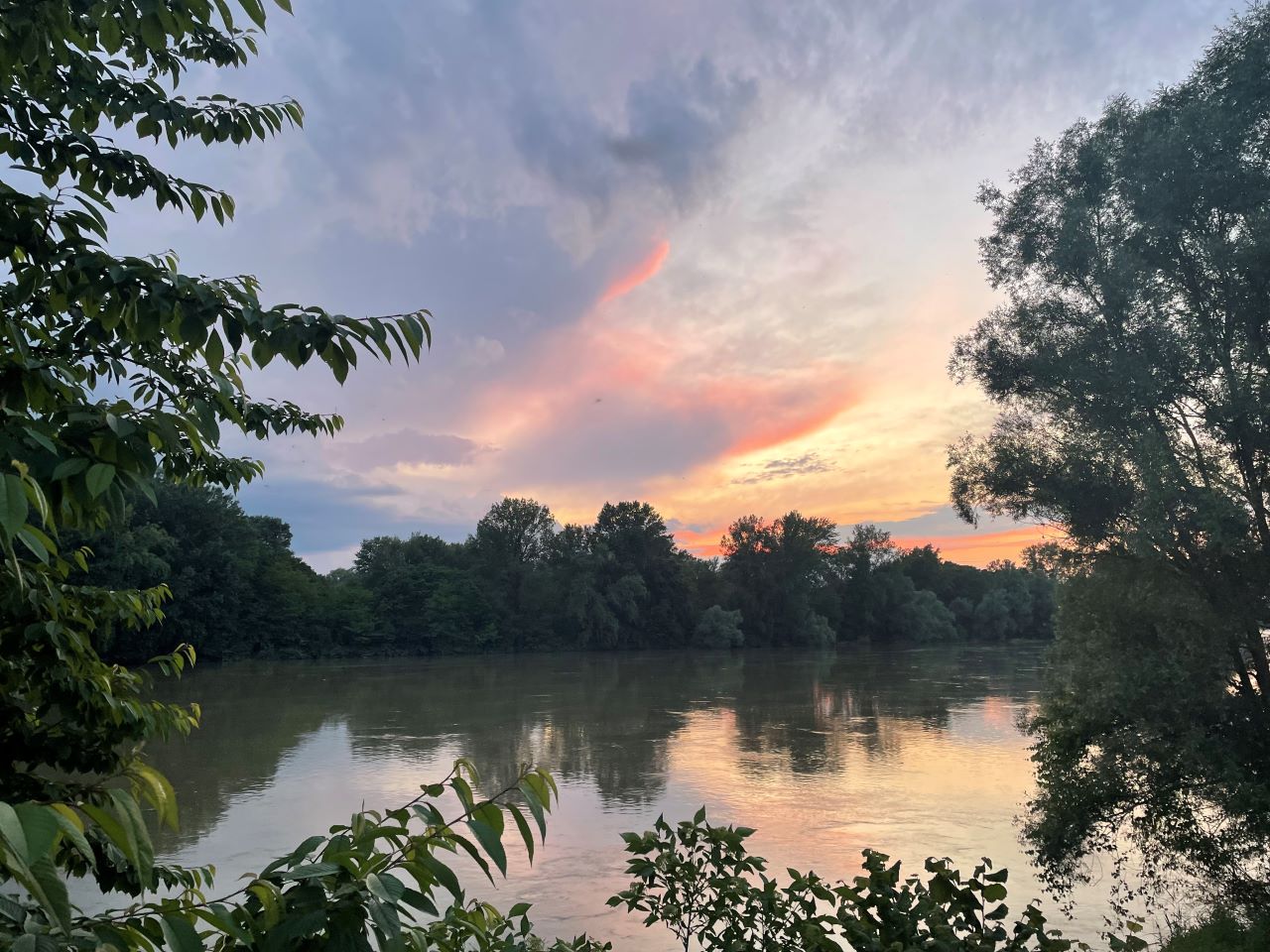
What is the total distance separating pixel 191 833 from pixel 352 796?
298 centimetres

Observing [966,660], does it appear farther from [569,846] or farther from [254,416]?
[254,416]

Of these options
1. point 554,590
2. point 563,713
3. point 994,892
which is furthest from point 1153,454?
point 554,590

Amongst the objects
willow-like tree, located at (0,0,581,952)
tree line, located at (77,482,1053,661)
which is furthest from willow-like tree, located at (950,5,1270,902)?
tree line, located at (77,482,1053,661)

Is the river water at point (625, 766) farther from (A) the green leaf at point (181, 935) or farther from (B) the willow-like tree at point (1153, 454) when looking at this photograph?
(A) the green leaf at point (181, 935)

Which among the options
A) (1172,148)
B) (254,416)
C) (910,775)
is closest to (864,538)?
(910,775)

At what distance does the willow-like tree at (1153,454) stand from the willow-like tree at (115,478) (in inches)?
406

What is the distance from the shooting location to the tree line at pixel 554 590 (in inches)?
1975

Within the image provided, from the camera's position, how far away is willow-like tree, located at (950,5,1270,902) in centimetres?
974

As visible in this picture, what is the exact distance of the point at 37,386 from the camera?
5.90 ft

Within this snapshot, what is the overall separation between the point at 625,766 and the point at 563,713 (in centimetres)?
913

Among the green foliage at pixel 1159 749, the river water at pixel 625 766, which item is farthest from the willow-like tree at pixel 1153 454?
the river water at pixel 625 766

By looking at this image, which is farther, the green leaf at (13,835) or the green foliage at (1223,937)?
the green foliage at (1223,937)

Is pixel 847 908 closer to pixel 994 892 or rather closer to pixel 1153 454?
pixel 994 892

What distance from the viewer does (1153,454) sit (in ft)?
34.3
